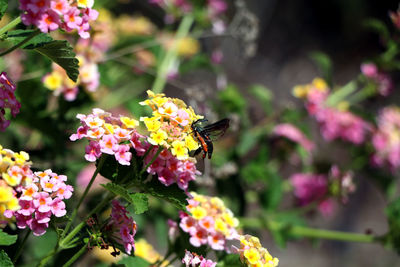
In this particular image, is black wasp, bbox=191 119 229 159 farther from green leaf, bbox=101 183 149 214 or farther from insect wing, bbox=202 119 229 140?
green leaf, bbox=101 183 149 214

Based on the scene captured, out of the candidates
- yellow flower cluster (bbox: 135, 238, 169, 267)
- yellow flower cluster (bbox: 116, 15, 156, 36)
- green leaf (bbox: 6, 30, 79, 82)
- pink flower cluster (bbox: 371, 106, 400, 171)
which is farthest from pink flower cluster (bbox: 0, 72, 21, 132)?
pink flower cluster (bbox: 371, 106, 400, 171)

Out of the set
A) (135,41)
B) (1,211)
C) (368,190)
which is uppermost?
(368,190)

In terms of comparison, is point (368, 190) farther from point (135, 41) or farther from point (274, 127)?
point (135, 41)

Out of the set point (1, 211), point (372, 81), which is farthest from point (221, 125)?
point (372, 81)

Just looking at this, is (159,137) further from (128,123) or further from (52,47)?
(52,47)

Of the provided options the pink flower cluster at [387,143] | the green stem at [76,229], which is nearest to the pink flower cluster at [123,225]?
the green stem at [76,229]

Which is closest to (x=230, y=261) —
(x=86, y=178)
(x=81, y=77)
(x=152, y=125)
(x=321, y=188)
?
(x=152, y=125)
